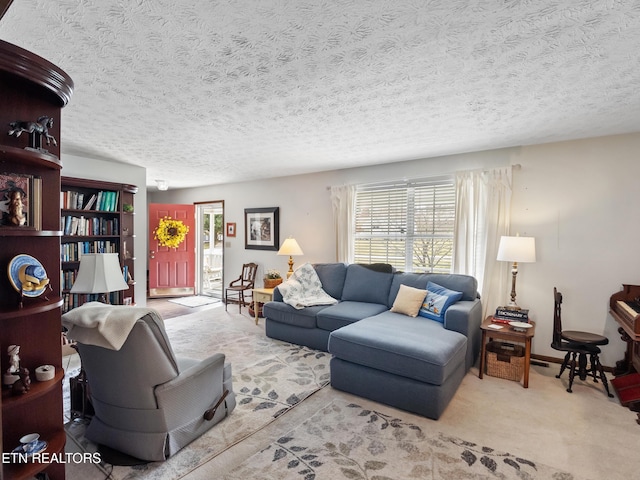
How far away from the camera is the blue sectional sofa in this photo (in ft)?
8.34

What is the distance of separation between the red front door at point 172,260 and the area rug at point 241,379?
2.03 m

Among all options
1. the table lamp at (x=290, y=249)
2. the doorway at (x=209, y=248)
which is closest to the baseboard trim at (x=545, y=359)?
the table lamp at (x=290, y=249)

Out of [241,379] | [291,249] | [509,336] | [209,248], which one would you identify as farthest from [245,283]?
[509,336]

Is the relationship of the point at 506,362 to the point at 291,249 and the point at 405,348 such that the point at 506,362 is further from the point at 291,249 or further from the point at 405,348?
the point at 291,249

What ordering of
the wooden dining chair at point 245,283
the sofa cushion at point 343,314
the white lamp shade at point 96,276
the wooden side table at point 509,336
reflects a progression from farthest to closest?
1. the wooden dining chair at point 245,283
2. the sofa cushion at point 343,314
3. the wooden side table at point 509,336
4. the white lamp shade at point 96,276

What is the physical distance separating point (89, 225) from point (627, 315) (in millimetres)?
5677

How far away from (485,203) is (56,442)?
4.21m

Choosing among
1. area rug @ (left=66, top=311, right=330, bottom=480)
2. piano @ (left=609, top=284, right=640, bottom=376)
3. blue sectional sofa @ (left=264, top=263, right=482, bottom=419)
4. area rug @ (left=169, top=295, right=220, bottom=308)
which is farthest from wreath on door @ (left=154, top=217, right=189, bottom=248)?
piano @ (left=609, top=284, right=640, bottom=376)

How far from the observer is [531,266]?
3.69 meters

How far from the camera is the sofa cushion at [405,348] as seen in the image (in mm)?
2506

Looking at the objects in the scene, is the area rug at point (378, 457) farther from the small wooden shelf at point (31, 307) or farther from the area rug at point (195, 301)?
the area rug at point (195, 301)

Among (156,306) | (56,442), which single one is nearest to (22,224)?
(56,442)

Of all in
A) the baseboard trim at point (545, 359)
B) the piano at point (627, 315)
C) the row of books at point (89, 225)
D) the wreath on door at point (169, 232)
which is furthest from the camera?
the wreath on door at point (169, 232)

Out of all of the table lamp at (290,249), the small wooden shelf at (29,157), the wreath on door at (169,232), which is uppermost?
the small wooden shelf at (29,157)
